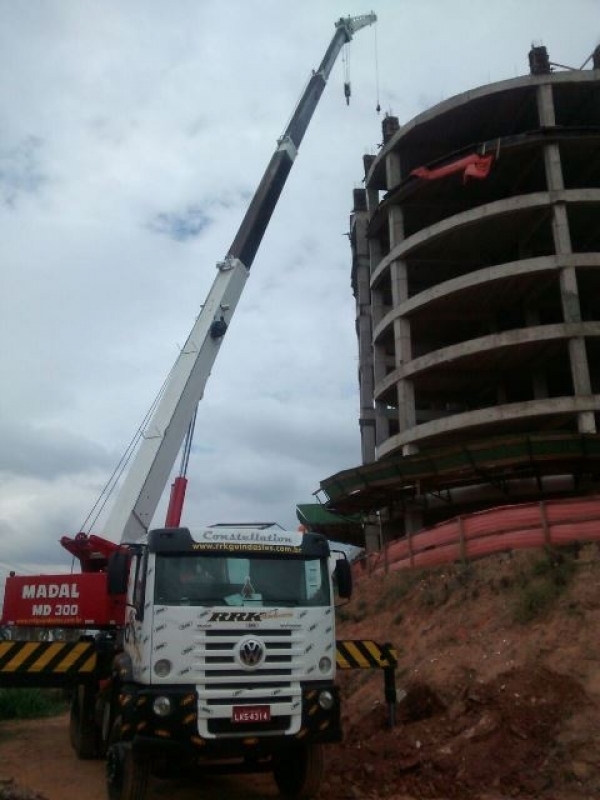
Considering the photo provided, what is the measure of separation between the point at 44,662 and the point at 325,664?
4167 millimetres

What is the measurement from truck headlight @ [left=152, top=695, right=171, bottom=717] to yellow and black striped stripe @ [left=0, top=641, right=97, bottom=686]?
10.2ft

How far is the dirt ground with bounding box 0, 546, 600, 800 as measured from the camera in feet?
28.4

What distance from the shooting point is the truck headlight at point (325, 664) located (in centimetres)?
816

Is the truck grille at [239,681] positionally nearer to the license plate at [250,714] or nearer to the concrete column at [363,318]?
the license plate at [250,714]

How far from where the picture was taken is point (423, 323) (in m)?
35.3

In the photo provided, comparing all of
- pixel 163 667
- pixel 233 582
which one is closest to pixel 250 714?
pixel 163 667

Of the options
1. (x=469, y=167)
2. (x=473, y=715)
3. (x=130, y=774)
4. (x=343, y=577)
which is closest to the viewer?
(x=130, y=774)

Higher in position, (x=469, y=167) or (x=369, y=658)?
(x=469, y=167)

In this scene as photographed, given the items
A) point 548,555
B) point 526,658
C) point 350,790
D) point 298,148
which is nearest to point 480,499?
point 548,555

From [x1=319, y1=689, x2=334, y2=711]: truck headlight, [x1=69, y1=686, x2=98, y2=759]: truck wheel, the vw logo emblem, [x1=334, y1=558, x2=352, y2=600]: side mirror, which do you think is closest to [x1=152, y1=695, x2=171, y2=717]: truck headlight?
the vw logo emblem

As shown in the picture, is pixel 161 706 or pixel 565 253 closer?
pixel 161 706

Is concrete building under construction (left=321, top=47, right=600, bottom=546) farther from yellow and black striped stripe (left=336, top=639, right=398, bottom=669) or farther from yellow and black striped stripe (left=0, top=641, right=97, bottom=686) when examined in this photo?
yellow and black striped stripe (left=0, top=641, right=97, bottom=686)

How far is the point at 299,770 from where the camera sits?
8555 mm

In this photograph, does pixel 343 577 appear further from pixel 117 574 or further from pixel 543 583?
pixel 543 583
